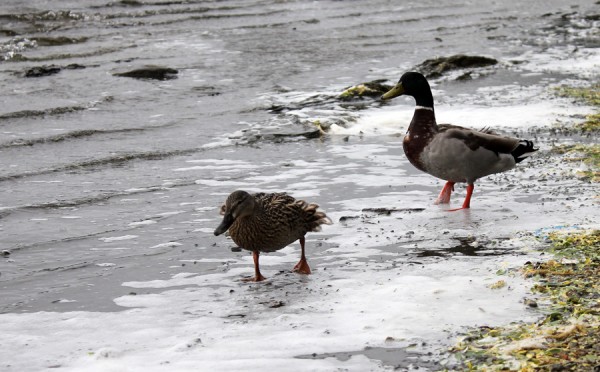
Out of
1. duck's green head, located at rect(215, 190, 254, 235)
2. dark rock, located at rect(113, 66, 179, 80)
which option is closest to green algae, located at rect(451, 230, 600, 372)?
duck's green head, located at rect(215, 190, 254, 235)

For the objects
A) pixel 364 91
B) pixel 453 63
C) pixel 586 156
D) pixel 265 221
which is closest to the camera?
pixel 265 221

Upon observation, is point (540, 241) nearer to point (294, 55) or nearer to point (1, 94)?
point (1, 94)

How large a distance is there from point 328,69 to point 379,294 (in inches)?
451

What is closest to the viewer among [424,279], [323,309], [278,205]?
[323,309]

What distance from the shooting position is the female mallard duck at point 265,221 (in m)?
7.00

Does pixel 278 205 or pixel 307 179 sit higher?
pixel 278 205

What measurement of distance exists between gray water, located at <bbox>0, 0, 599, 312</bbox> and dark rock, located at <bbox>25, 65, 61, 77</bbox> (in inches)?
6.2

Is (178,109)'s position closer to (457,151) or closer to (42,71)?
(42,71)

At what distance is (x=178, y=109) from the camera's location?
14727mm

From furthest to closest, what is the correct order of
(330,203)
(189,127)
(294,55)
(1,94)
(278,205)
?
1. (294,55)
2. (1,94)
3. (189,127)
4. (330,203)
5. (278,205)


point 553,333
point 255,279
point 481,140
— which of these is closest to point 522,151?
point 481,140

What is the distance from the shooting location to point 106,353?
5.73 metres

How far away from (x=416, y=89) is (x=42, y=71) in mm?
9518

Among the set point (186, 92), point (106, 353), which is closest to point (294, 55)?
point (186, 92)
